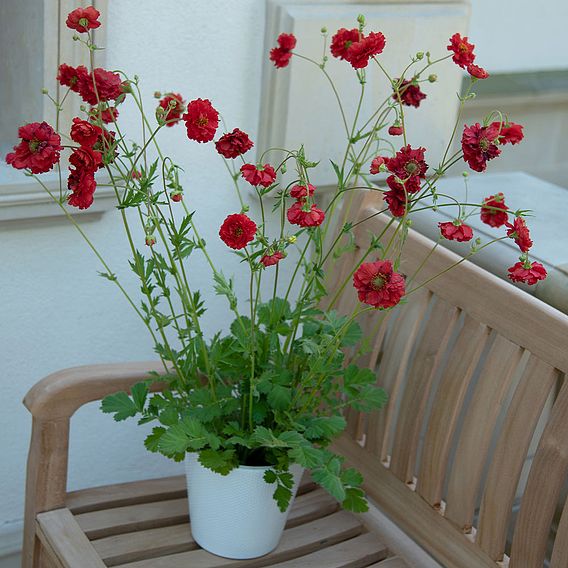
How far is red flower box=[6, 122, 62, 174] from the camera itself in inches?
40.7

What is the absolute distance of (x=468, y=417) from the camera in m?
1.34

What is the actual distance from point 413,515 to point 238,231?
1.95 feet

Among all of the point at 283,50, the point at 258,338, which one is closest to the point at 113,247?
the point at 258,338

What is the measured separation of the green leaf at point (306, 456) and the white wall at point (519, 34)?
1.20 meters

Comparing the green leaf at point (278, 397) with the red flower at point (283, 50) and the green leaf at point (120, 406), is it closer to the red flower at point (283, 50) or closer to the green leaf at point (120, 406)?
the green leaf at point (120, 406)

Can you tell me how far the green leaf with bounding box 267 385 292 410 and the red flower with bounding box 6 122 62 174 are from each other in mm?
414

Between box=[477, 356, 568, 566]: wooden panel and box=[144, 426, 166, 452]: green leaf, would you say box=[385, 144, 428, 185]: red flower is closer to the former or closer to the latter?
box=[477, 356, 568, 566]: wooden panel

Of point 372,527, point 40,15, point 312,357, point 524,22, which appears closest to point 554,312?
point 312,357

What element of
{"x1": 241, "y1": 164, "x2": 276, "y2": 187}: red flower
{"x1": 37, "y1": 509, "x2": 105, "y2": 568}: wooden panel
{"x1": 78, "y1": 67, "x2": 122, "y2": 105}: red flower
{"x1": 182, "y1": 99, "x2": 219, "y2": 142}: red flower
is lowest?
{"x1": 37, "y1": 509, "x2": 105, "y2": 568}: wooden panel

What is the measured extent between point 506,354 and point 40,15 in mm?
824

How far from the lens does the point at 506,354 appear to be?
50.4 inches

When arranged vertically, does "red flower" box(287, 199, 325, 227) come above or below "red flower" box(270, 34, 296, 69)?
below

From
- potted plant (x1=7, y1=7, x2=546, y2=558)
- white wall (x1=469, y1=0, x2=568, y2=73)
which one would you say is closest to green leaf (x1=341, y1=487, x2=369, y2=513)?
potted plant (x1=7, y1=7, x2=546, y2=558)

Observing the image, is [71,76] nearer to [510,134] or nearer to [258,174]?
[258,174]
